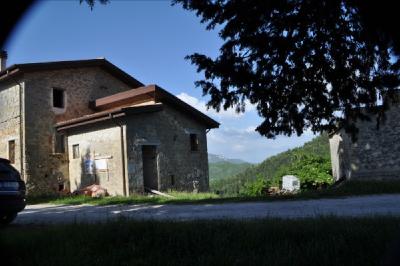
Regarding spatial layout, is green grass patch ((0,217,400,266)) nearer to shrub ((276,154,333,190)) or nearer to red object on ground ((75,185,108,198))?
red object on ground ((75,185,108,198))

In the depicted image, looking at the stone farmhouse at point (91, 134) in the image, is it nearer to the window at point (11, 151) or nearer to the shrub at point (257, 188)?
the window at point (11, 151)

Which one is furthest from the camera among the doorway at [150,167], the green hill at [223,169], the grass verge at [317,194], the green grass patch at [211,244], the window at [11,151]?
the green hill at [223,169]

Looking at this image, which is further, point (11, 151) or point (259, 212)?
point (11, 151)

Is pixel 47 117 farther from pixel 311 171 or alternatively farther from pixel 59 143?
pixel 311 171

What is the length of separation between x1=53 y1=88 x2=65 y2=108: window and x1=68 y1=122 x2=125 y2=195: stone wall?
1844 mm

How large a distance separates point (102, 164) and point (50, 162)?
3954 mm

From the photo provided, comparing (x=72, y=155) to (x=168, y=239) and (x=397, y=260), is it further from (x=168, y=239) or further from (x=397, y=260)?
(x=397, y=260)

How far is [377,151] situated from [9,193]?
14.8 m

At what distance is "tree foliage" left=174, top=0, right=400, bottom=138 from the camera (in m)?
5.95

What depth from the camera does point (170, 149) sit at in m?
24.4

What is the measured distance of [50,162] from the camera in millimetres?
25641

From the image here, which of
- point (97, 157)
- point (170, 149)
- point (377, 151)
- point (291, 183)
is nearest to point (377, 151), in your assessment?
point (377, 151)

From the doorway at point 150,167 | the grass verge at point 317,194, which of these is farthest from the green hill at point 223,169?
the grass verge at point 317,194

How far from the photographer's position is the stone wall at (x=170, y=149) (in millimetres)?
22469
